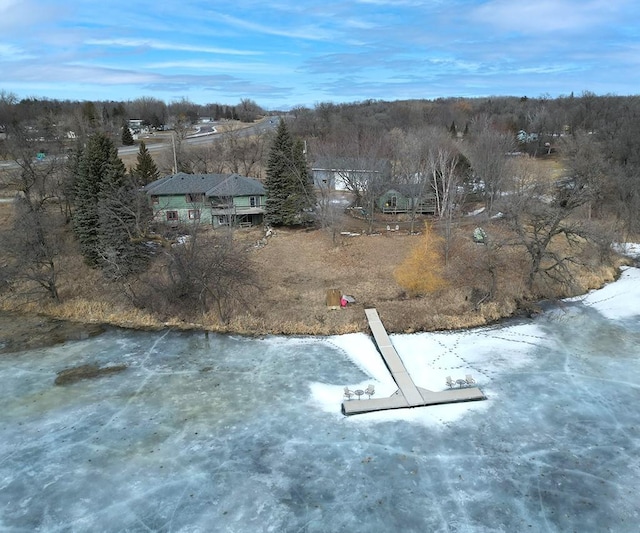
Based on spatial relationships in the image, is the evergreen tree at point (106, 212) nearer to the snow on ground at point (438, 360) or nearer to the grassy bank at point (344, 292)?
the grassy bank at point (344, 292)

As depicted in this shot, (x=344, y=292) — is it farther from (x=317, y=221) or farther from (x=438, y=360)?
(x=317, y=221)

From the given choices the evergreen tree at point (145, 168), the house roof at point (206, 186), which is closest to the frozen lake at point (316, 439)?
the house roof at point (206, 186)

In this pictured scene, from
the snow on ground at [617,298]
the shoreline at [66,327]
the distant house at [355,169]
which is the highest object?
the distant house at [355,169]

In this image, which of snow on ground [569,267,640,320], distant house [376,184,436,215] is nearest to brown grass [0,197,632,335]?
snow on ground [569,267,640,320]

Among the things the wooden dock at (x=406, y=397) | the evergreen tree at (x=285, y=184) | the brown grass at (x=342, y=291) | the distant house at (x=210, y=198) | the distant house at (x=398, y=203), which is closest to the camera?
the wooden dock at (x=406, y=397)

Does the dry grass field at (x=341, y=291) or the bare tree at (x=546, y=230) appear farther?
the bare tree at (x=546, y=230)

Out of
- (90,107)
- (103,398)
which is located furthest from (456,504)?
(90,107)

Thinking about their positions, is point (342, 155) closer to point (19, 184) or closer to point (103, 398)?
point (19, 184)
